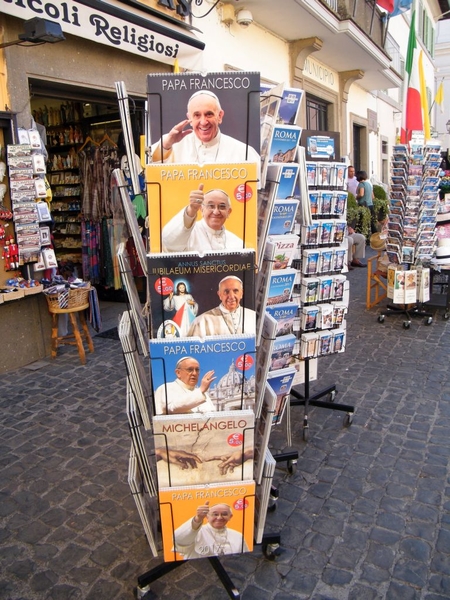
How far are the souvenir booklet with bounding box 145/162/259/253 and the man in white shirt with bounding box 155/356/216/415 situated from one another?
0.48 metres

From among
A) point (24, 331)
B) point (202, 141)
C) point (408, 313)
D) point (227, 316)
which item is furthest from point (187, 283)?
point (408, 313)

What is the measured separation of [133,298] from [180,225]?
1.36 feet

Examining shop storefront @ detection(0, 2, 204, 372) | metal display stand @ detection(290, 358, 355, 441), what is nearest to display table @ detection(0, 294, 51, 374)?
shop storefront @ detection(0, 2, 204, 372)

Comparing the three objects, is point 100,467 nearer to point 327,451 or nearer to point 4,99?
point 327,451

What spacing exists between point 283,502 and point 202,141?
83.9 inches

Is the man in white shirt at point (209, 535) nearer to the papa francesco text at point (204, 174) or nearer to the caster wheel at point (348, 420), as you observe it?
the papa francesco text at point (204, 174)

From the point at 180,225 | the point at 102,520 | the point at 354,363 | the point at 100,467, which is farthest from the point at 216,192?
the point at 354,363

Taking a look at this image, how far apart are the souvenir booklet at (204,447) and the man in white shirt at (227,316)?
33 centimetres

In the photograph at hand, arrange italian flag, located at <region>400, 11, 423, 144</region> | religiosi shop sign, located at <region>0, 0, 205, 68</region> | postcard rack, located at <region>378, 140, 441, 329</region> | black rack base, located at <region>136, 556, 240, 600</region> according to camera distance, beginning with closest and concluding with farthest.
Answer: black rack base, located at <region>136, 556, 240, 600</region> → religiosi shop sign, located at <region>0, 0, 205, 68</region> → postcard rack, located at <region>378, 140, 441, 329</region> → italian flag, located at <region>400, 11, 423, 144</region>

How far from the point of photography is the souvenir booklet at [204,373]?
191 cm

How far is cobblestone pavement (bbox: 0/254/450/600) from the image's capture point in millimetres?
2314

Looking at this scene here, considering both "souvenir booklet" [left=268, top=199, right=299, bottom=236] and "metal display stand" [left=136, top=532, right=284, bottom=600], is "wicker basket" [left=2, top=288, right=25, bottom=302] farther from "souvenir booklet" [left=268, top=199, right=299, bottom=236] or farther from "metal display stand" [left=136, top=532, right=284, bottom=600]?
"metal display stand" [left=136, top=532, right=284, bottom=600]

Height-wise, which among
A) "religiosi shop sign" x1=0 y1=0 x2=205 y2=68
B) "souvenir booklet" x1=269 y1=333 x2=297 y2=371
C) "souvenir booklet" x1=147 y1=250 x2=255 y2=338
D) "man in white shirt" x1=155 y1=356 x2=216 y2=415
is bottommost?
"souvenir booklet" x1=269 y1=333 x2=297 y2=371

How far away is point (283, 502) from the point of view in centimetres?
292
